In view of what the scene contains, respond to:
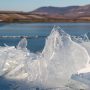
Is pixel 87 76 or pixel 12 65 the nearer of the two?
pixel 87 76

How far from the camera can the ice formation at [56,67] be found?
408 inches

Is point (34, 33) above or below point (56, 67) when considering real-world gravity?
below

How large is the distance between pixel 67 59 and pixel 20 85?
144 cm

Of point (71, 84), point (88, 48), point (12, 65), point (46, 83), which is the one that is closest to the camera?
point (71, 84)

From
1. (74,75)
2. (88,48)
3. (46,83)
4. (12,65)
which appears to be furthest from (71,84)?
(12,65)

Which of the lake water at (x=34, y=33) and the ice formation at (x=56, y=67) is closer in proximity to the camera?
the ice formation at (x=56, y=67)

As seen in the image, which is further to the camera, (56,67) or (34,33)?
(34,33)

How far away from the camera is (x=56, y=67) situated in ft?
35.6

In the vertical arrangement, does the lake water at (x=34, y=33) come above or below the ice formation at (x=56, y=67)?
below

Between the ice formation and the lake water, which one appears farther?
the lake water

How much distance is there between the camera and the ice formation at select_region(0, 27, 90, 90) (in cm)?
1035

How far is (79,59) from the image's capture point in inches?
429

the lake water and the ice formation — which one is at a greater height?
the ice formation

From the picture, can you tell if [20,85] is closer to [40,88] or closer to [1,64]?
[40,88]
